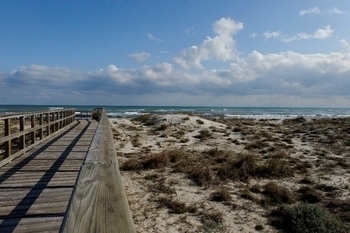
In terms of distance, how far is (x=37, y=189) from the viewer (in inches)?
187

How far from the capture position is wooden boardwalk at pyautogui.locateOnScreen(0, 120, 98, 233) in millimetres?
3488

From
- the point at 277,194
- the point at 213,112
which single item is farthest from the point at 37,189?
the point at 213,112

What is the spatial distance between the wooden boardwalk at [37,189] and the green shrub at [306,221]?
428cm

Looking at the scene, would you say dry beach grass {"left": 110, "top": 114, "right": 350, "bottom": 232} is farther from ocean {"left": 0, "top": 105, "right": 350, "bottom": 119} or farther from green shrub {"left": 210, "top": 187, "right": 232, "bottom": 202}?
ocean {"left": 0, "top": 105, "right": 350, "bottom": 119}

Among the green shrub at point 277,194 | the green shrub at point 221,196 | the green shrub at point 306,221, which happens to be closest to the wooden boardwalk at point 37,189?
the green shrub at point 221,196

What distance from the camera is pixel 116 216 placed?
4.00ft

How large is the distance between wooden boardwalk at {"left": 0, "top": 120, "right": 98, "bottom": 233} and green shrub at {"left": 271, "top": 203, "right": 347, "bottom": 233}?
14.0 feet

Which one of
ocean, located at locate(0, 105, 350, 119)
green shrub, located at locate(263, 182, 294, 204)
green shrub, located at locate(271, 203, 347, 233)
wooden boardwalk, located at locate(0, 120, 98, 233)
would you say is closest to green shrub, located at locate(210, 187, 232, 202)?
green shrub, located at locate(263, 182, 294, 204)

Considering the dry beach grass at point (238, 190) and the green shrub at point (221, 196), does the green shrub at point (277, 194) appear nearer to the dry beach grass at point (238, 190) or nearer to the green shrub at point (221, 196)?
the dry beach grass at point (238, 190)

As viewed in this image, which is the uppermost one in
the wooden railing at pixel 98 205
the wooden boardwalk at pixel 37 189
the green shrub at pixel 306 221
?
the wooden railing at pixel 98 205

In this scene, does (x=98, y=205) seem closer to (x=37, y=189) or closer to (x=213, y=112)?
(x=37, y=189)

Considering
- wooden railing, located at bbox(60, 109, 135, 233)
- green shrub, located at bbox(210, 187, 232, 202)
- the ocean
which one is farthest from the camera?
the ocean

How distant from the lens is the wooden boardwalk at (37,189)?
11.4 ft

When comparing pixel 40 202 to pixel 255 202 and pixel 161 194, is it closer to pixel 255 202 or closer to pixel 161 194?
pixel 161 194
